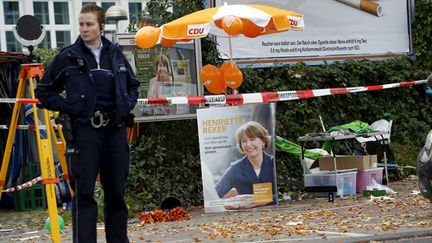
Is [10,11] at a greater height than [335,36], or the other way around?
[10,11]

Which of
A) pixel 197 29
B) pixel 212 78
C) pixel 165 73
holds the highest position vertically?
pixel 197 29

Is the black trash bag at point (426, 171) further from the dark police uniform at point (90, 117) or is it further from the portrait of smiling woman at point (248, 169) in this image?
the dark police uniform at point (90, 117)

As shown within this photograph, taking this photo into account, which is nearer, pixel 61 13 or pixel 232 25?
pixel 232 25

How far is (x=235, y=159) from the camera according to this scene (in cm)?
1225

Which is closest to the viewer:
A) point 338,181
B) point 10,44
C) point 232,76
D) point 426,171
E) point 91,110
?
point 91,110

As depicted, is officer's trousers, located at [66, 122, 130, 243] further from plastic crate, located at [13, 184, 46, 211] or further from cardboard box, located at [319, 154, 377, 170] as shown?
plastic crate, located at [13, 184, 46, 211]

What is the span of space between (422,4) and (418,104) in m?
1.82

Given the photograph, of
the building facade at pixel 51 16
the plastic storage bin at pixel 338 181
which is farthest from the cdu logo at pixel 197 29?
the building facade at pixel 51 16

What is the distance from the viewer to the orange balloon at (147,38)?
476 inches

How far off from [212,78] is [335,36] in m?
3.76

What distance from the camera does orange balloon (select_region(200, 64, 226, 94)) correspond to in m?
12.7

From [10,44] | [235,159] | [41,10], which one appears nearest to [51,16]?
[41,10]

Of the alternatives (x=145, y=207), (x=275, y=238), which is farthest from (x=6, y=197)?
(x=275, y=238)

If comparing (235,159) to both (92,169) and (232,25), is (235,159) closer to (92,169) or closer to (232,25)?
(232,25)
